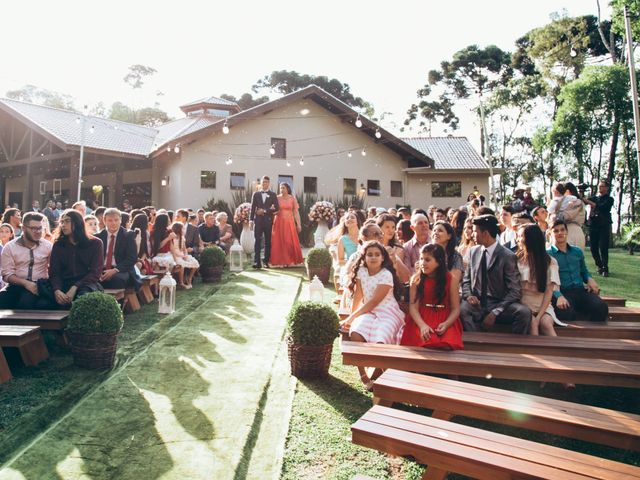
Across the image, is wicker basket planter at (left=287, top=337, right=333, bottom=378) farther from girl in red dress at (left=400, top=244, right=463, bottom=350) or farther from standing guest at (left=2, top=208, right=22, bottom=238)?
standing guest at (left=2, top=208, right=22, bottom=238)

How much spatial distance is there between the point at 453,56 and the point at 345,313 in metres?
40.2

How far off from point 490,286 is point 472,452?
2786 mm

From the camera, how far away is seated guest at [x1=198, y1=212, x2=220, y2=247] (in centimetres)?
1220

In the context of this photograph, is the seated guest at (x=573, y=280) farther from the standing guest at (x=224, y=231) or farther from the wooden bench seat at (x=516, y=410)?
the standing guest at (x=224, y=231)

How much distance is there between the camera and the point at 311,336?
14.0 ft

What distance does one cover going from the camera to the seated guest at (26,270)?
5.43 metres

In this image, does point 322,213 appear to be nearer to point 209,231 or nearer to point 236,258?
point 236,258

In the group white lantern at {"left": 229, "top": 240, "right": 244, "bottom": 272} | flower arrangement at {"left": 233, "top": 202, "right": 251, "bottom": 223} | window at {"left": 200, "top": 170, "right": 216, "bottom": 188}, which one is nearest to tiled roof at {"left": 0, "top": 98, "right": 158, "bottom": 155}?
window at {"left": 200, "top": 170, "right": 216, "bottom": 188}

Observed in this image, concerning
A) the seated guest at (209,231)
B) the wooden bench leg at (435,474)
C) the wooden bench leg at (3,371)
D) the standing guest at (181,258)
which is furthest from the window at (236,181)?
the wooden bench leg at (435,474)

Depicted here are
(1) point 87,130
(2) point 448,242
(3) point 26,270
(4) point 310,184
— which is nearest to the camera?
(2) point 448,242

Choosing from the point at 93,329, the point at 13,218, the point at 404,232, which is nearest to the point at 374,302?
the point at 404,232

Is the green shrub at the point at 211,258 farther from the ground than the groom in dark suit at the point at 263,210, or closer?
closer

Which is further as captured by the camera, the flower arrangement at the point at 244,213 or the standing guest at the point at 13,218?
the flower arrangement at the point at 244,213

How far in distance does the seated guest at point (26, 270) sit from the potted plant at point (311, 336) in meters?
3.10
